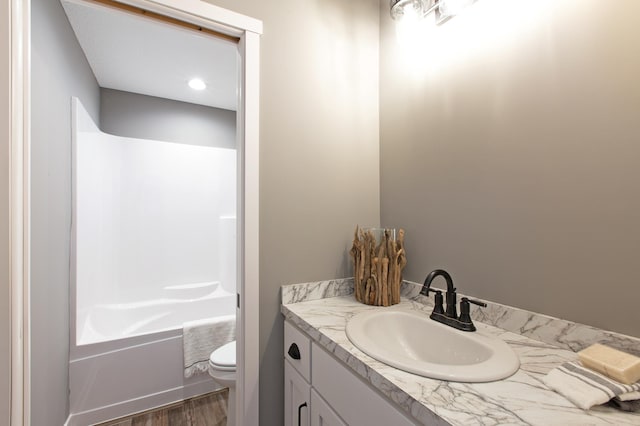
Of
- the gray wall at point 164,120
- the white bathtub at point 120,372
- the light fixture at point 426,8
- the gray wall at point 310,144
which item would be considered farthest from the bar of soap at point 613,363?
the gray wall at point 164,120

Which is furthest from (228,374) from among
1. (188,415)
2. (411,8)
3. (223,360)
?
(411,8)

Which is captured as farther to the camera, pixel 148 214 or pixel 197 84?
pixel 148 214

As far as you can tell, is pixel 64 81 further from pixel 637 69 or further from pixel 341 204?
pixel 637 69

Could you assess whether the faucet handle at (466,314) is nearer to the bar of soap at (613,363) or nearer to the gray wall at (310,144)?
the bar of soap at (613,363)

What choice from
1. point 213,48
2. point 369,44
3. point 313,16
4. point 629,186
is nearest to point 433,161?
point 629,186

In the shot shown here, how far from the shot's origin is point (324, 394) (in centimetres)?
93

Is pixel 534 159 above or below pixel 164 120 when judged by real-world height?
below

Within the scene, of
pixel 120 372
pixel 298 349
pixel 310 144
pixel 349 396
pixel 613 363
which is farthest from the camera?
pixel 120 372

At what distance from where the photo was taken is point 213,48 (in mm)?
1974

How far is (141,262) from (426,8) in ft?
9.58

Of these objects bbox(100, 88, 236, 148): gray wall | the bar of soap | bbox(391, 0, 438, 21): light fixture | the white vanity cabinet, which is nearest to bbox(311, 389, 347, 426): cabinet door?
the white vanity cabinet

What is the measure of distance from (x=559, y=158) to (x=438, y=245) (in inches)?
20.2

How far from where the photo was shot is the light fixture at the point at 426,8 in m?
1.12

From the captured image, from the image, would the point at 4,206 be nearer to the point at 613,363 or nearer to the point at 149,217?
the point at 613,363
